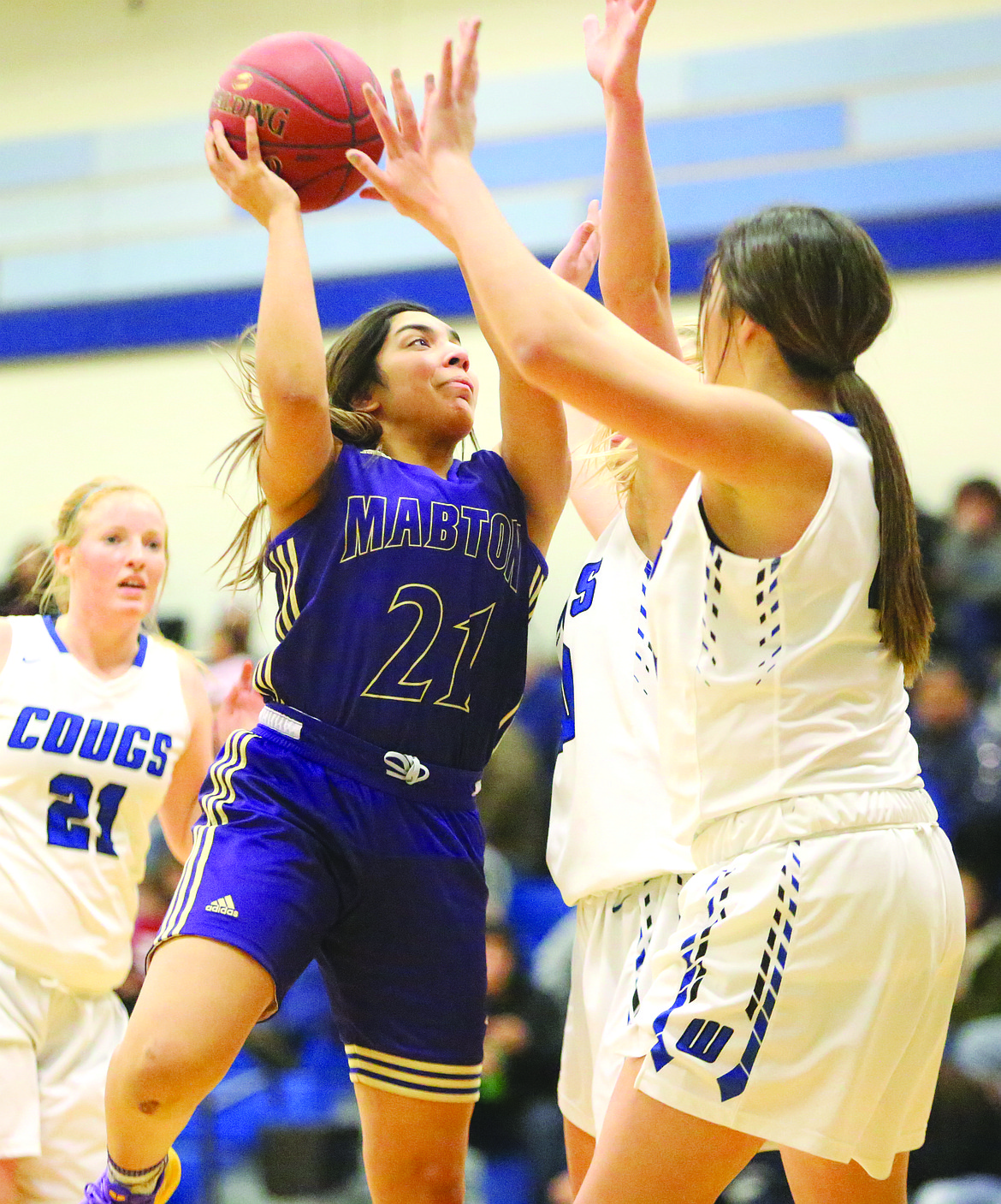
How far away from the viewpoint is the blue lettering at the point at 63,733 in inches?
146

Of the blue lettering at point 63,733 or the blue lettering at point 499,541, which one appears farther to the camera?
the blue lettering at point 63,733

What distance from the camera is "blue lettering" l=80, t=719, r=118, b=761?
12.2ft

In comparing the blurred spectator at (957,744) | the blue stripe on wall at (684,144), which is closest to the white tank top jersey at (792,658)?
the blurred spectator at (957,744)

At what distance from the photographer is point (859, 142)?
7.09 m

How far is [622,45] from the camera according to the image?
90.7 inches

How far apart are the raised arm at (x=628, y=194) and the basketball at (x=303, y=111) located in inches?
24.6

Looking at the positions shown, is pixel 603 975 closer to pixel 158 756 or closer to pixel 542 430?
pixel 542 430

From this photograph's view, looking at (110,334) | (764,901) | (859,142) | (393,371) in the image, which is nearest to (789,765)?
(764,901)

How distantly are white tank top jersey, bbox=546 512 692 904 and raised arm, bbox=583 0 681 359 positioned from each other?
→ 54 cm

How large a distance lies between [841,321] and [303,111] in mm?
1274

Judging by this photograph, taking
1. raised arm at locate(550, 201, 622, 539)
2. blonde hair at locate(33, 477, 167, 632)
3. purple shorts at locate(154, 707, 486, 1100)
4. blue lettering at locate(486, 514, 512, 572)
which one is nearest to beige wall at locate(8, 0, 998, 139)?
blonde hair at locate(33, 477, 167, 632)

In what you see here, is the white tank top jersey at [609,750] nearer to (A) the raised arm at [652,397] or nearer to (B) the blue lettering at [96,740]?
(A) the raised arm at [652,397]

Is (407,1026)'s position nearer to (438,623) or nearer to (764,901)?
(438,623)

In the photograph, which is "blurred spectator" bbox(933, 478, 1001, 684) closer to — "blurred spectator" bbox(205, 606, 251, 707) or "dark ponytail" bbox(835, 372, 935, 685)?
"blurred spectator" bbox(205, 606, 251, 707)
